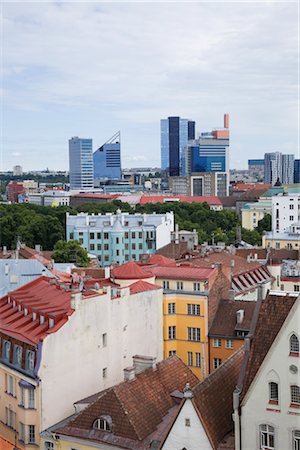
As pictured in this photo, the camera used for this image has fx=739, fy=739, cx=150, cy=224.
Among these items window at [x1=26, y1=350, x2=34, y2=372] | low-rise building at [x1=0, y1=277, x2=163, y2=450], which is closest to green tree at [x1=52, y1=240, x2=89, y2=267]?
low-rise building at [x1=0, y1=277, x2=163, y2=450]

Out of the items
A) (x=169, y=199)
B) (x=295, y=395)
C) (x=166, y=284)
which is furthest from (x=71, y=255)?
(x=169, y=199)

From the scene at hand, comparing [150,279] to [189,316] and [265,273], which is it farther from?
[265,273]

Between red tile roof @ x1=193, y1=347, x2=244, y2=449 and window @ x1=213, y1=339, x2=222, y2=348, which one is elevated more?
red tile roof @ x1=193, y1=347, x2=244, y2=449

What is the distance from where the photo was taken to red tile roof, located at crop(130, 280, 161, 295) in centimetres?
3878

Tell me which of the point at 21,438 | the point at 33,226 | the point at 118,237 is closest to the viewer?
the point at 21,438

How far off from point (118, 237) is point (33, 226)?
16.9 meters

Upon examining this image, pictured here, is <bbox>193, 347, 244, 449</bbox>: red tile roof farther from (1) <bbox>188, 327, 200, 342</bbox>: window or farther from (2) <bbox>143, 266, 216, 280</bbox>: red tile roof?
(2) <bbox>143, 266, 216, 280</bbox>: red tile roof

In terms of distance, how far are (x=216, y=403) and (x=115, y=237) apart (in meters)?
69.2

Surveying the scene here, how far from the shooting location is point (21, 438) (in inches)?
1256

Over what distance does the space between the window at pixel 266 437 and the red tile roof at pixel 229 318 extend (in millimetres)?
16939

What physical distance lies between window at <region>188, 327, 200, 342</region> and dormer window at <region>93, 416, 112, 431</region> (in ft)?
47.1

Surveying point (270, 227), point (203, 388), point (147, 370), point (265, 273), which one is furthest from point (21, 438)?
point (270, 227)

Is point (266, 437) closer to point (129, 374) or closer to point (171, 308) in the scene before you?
point (129, 374)

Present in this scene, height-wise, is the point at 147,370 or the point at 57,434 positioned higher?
the point at 147,370
